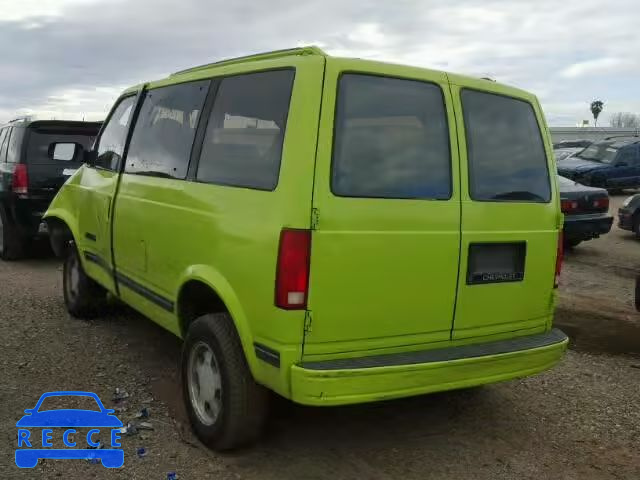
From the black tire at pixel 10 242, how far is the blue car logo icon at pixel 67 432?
4.85 meters

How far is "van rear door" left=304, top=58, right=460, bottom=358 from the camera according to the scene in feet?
9.66

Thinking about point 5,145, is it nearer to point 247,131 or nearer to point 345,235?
point 247,131

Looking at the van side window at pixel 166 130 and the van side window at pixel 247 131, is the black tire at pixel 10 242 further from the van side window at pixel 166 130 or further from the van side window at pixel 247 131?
the van side window at pixel 247 131

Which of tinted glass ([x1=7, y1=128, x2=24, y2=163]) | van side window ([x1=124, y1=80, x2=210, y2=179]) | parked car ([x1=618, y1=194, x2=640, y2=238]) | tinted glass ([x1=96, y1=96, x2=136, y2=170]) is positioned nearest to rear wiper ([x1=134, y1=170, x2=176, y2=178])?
van side window ([x1=124, y1=80, x2=210, y2=179])

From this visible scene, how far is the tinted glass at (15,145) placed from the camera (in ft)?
26.7

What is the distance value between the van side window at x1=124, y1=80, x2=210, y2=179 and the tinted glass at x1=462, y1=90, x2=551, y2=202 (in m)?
1.58

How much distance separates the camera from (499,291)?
3496 millimetres

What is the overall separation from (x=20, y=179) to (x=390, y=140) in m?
6.30

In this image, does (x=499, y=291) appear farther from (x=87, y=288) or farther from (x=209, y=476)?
(x=87, y=288)

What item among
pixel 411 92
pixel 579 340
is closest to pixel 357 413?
pixel 411 92

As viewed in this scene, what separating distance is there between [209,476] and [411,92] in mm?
2186

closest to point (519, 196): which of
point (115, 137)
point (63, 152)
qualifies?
point (115, 137)

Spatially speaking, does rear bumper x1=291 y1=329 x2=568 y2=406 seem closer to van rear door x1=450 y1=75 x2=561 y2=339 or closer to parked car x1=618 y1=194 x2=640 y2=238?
van rear door x1=450 y1=75 x2=561 y2=339

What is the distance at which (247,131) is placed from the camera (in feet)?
11.0
